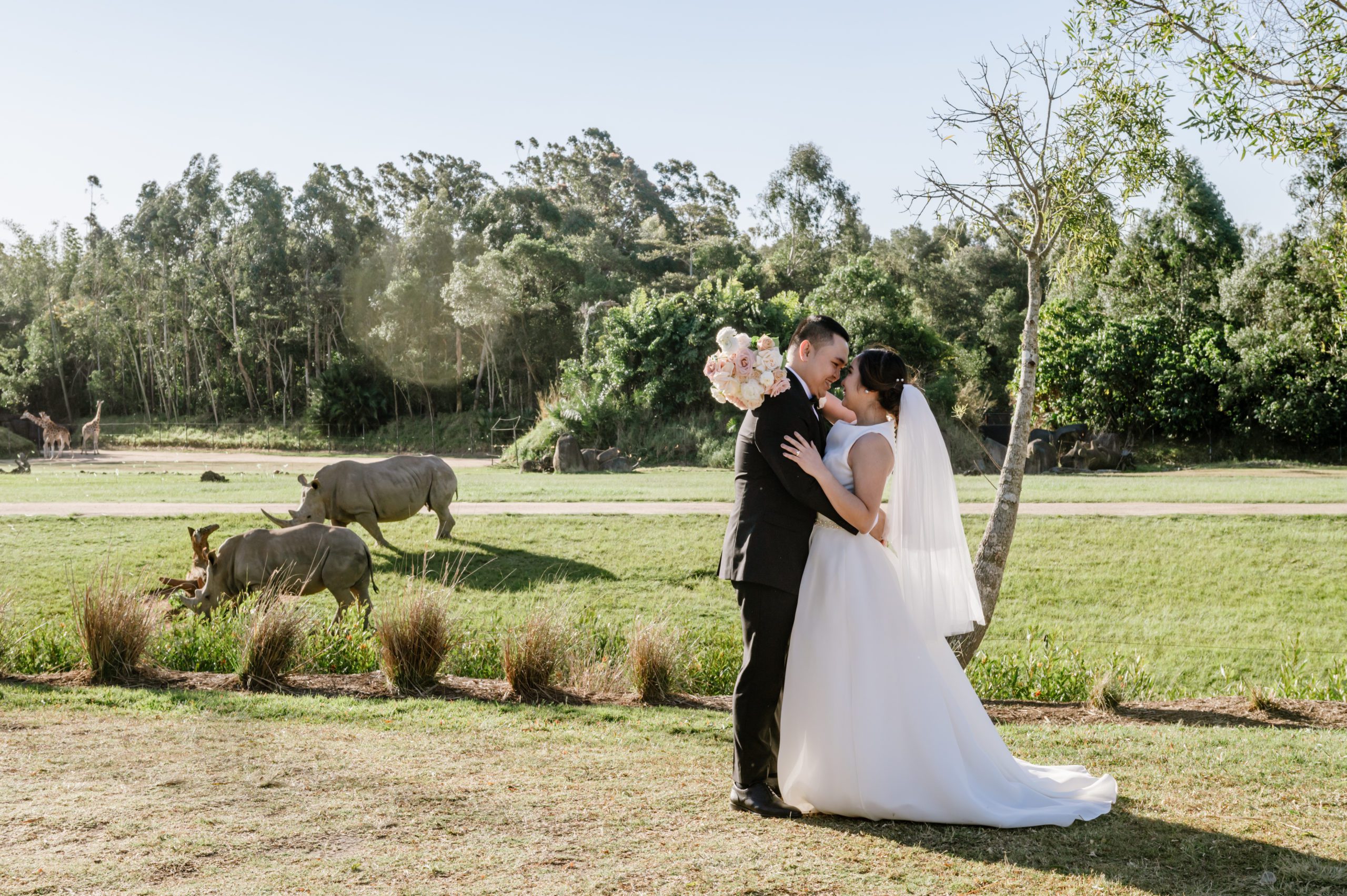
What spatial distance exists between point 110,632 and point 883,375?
20.3ft

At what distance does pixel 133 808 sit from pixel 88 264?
7240 centimetres

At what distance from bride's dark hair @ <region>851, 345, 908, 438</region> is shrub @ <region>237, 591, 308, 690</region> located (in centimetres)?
500

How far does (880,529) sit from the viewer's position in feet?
16.3

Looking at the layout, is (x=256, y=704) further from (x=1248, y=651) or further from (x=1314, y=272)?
(x=1314, y=272)

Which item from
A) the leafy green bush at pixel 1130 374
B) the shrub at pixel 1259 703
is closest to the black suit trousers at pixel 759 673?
the shrub at pixel 1259 703

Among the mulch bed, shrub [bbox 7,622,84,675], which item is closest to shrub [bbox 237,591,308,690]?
the mulch bed

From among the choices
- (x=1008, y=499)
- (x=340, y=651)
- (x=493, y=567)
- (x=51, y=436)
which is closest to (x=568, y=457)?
(x=493, y=567)

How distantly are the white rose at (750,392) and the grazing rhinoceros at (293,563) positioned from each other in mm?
6675

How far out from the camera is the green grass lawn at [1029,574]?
11211mm

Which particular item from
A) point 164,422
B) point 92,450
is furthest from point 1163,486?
point 164,422

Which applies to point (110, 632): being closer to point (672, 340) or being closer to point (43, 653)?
point (43, 653)

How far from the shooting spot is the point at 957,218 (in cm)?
947

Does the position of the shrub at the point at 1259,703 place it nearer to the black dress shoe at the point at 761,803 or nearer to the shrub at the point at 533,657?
the black dress shoe at the point at 761,803

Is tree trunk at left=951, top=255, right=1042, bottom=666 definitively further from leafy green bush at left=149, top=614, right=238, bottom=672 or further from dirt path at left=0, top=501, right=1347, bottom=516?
dirt path at left=0, top=501, right=1347, bottom=516
